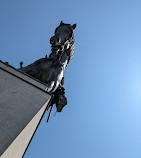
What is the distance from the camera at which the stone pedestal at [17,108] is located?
322 cm

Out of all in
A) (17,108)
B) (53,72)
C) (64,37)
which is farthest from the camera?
(64,37)

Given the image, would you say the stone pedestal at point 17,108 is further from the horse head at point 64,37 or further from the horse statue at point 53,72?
the horse head at point 64,37

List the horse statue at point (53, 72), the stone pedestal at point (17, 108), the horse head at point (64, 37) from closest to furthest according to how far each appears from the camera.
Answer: the stone pedestal at point (17, 108), the horse statue at point (53, 72), the horse head at point (64, 37)

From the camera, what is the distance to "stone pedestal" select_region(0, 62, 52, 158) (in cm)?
322

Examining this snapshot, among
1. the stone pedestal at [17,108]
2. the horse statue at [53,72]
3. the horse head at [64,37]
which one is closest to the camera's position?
the stone pedestal at [17,108]

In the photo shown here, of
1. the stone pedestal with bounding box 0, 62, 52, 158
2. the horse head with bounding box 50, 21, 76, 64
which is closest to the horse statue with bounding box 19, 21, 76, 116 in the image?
the horse head with bounding box 50, 21, 76, 64

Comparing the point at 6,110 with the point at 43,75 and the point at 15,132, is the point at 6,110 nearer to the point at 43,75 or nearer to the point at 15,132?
the point at 15,132

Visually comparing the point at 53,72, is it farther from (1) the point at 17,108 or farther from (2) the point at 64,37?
(2) the point at 64,37

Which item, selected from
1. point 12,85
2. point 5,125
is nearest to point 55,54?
point 12,85

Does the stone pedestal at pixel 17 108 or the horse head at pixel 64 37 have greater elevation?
the horse head at pixel 64 37

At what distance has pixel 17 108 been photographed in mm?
4121

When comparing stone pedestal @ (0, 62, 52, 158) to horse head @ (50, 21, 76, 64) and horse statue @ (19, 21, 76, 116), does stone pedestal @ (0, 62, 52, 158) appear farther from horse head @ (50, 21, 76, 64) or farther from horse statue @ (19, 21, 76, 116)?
horse head @ (50, 21, 76, 64)

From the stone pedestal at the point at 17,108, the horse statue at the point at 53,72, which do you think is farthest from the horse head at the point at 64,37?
the stone pedestal at the point at 17,108

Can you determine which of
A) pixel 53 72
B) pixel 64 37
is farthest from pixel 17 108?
pixel 64 37
